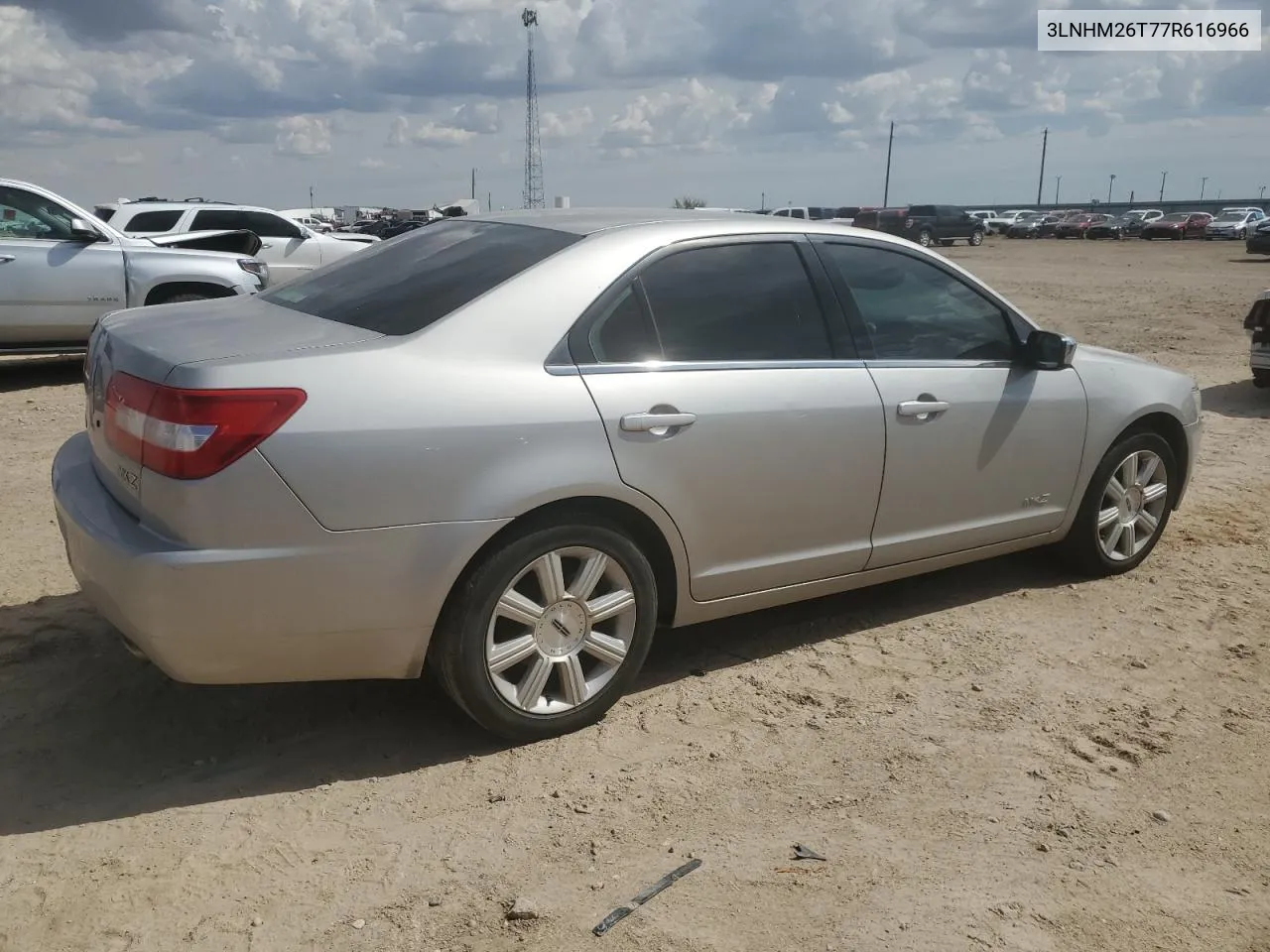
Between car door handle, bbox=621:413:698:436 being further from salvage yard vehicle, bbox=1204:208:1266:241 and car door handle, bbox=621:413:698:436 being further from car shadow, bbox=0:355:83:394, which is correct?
salvage yard vehicle, bbox=1204:208:1266:241

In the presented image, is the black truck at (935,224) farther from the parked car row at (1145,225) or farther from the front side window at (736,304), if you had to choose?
the front side window at (736,304)

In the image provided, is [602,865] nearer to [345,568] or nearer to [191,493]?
[345,568]

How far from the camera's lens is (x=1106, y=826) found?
3215mm

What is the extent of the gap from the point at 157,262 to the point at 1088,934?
31.6 feet

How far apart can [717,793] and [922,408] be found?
1703 millimetres

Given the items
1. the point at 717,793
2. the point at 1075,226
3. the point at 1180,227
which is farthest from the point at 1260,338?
the point at 1075,226

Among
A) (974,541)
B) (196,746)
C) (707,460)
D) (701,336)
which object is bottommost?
(196,746)

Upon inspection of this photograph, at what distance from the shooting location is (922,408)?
4.26 meters

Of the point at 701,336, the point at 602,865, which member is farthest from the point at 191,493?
the point at 701,336

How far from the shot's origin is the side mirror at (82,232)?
32.4 ft

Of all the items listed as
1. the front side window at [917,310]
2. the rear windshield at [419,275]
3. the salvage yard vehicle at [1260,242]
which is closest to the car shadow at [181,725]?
the front side window at [917,310]

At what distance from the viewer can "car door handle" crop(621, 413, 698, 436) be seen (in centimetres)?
352

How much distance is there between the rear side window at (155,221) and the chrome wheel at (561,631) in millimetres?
12477

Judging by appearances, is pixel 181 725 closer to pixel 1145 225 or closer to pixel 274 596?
pixel 274 596
